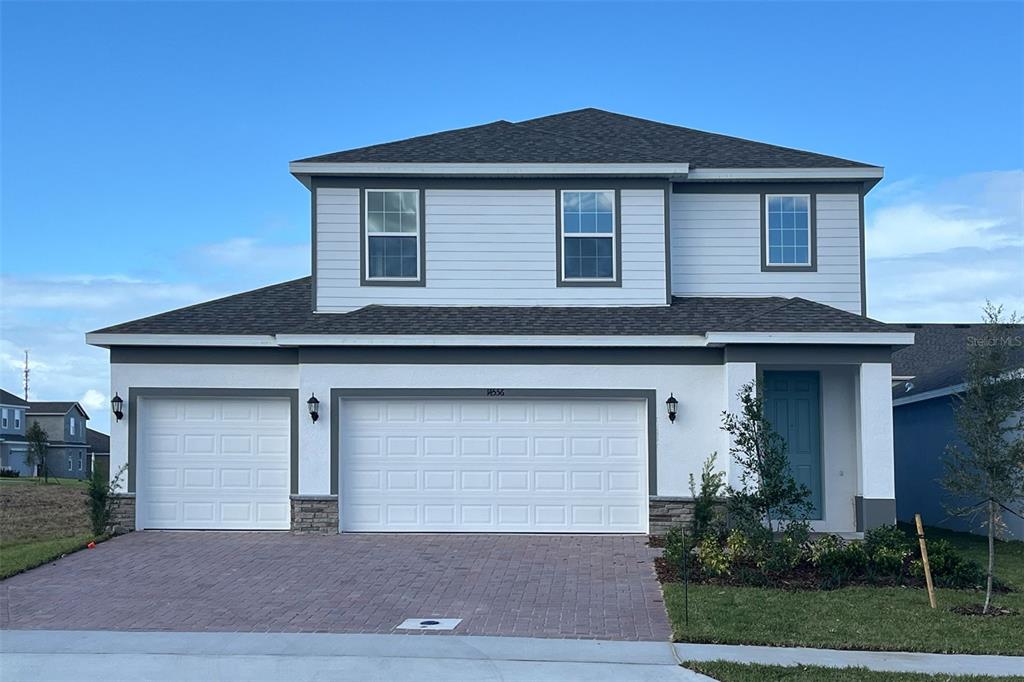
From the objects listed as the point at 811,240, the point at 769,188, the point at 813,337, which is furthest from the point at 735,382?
the point at 769,188

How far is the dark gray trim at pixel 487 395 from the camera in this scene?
1658 centimetres

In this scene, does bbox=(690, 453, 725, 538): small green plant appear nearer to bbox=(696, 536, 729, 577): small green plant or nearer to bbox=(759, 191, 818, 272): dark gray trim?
bbox=(696, 536, 729, 577): small green plant

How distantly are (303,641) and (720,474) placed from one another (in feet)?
26.2

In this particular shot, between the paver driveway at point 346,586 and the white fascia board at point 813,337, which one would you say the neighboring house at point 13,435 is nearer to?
the paver driveway at point 346,586

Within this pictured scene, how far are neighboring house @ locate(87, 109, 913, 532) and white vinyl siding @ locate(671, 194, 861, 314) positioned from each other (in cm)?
4

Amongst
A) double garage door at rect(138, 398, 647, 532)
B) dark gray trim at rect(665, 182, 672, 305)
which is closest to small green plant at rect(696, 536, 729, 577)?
double garage door at rect(138, 398, 647, 532)

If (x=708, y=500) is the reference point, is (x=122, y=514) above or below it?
below

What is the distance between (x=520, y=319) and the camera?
56.5 feet

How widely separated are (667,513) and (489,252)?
5.36 m

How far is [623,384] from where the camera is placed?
16.6m

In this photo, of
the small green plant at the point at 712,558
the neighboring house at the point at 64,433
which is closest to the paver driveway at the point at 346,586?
the small green plant at the point at 712,558

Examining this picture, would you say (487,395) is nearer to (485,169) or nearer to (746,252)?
(485,169)

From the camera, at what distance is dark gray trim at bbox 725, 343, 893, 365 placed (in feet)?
52.6

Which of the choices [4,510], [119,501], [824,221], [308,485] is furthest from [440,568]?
[4,510]
